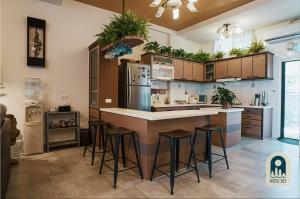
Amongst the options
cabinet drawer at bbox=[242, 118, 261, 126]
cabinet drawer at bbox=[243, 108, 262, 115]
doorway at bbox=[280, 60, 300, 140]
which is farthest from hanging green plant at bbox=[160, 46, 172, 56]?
doorway at bbox=[280, 60, 300, 140]

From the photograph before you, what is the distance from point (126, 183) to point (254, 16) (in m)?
4.94

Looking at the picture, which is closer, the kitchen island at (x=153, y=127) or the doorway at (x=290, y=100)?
the kitchen island at (x=153, y=127)

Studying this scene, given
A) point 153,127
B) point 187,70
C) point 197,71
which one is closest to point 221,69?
point 197,71

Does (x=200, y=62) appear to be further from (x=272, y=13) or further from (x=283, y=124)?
(x=283, y=124)

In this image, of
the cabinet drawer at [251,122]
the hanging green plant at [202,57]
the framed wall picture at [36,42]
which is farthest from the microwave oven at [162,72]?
the framed wall picture at [36,42]

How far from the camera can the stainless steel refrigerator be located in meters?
4.20

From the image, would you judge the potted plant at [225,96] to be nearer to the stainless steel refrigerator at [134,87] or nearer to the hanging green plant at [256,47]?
the stainless steel refrigerator at [134,87]

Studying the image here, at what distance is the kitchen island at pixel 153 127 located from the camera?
2.43 m

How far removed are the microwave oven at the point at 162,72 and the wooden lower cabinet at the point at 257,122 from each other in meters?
2.41

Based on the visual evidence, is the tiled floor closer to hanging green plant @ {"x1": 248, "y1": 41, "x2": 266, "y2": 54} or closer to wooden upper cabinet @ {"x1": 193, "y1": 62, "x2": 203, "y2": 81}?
hanging green plant @ {"x1": 248, "y1": 41, "x2": 266, "y2": 54}

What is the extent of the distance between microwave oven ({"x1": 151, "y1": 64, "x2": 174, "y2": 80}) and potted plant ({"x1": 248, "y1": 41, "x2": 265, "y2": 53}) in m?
2.34

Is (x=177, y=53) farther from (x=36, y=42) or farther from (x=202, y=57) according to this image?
(x=36, y=42)

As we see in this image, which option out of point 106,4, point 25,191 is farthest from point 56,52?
point 25,191

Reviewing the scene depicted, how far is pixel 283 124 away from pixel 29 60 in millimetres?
6467
